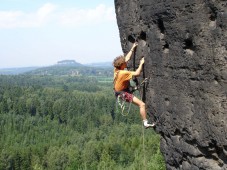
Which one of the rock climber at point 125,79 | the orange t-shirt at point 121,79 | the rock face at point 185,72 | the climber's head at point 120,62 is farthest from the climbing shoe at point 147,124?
the climber's head at point 120,62

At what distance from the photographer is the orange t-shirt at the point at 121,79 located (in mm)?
9984

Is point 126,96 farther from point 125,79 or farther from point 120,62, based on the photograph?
point 120,62

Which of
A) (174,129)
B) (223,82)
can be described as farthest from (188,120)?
(223,82)

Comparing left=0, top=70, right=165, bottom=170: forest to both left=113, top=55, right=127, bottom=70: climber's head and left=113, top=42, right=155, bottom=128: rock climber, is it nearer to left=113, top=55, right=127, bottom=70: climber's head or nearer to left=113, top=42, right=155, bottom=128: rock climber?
left=113, top=42, right=155, bottom=128: rock climber

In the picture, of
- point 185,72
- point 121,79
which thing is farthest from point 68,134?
point 185,72

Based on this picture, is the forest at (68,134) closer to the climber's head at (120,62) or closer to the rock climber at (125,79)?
the rock climber at (125,79)

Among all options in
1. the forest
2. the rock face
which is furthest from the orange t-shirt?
the forest

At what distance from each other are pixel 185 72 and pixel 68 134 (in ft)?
271

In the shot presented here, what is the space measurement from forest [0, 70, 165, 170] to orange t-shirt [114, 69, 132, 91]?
1415 inches

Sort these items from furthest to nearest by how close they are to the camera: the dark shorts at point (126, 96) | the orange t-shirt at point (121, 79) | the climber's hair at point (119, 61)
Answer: the dark shorts at point (126, 96)
the climber's hair at point (119, 61)
the orange t-shirt at point (121, 79)

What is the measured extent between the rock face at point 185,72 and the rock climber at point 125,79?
18 cm

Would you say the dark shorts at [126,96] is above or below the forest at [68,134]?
above

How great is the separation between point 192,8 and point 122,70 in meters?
2.83

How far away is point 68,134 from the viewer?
89.4 metres
